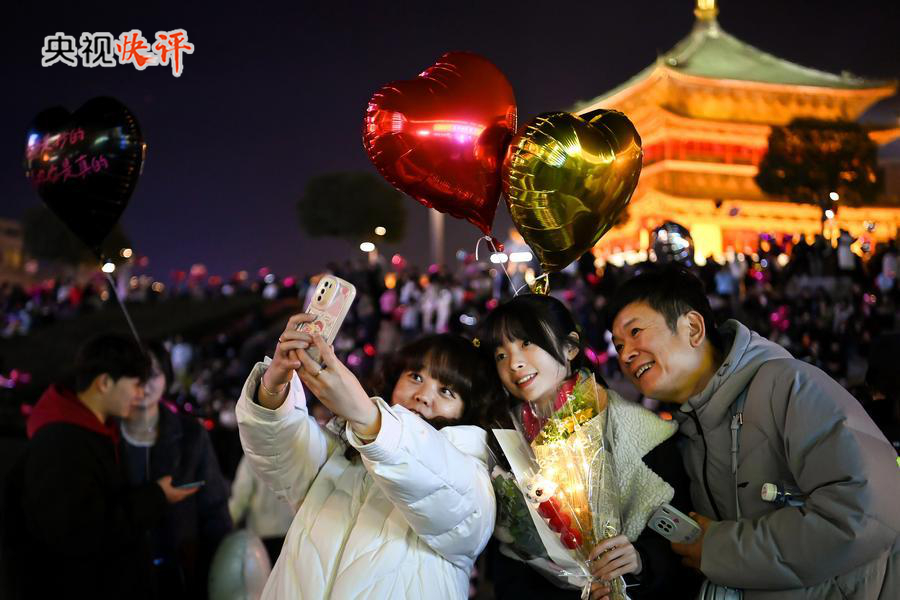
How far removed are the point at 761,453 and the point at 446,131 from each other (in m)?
1.37

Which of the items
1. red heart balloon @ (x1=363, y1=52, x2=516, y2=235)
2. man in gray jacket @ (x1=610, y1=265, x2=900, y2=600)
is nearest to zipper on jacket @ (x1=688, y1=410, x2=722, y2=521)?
man in gray jacket @ (x1=610, y1=265, x2=900, y2=600)

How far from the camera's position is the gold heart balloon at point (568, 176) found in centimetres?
228

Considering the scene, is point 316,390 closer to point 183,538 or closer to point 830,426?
point 830,426

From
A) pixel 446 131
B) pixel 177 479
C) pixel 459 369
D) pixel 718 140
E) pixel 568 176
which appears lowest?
pixel 718 140

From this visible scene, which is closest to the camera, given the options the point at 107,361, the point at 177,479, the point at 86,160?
the point at 107,361

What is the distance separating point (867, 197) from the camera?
19.7m

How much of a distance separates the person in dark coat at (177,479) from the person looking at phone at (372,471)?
1343 millimetres

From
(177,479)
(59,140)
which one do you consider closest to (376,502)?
(177,479)

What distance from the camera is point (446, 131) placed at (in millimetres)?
2436

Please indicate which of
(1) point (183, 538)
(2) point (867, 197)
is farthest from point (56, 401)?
(2) point (867, 197)

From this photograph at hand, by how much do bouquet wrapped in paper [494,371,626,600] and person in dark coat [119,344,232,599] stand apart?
5.80 ft

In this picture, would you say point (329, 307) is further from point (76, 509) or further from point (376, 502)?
point (76, 509)

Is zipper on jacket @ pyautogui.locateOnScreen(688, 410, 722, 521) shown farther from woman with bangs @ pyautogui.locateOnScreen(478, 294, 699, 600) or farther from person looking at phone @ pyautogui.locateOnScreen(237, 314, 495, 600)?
person looking at phone @ pyautogui.locateOnScreen(237, 314, 495, 600)

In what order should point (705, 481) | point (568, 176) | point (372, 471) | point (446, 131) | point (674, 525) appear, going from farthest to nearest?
point (446, 131)
point (568, 176)
point (705, 481)
point (674, 525)
point (372, 471)
